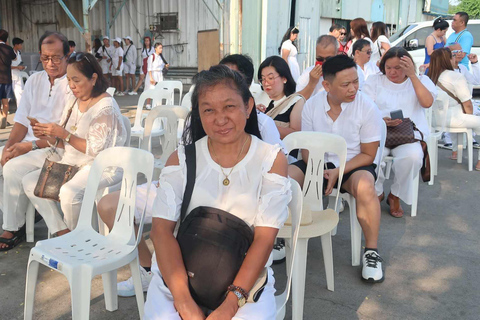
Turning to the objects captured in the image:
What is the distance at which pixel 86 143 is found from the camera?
9.45 feet

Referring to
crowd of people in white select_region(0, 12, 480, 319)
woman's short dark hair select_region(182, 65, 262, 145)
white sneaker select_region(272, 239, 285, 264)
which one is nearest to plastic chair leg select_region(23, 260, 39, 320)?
crowd of people in white select_region(0, 12, 480, 319)

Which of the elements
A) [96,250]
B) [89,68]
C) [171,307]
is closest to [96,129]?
[89,68]

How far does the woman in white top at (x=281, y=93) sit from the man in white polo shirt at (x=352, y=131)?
0.11m

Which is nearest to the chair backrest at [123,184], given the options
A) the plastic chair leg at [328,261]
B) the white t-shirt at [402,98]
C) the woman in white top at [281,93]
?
the plastic chair leg at [328,261]

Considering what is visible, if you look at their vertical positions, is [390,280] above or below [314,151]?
below

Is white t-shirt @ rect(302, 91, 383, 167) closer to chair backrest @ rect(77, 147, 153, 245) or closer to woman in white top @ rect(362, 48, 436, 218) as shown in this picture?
woman in white top @ rect(362, 48, 436, 218)

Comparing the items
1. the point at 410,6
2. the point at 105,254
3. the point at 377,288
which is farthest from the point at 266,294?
the point at 410,6

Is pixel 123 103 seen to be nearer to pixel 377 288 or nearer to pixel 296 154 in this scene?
pixel 296 154

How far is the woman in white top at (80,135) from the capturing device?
2781mm

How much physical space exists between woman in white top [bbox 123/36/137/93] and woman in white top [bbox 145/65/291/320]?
1223 cm

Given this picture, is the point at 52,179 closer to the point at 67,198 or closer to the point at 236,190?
the point at 67,198

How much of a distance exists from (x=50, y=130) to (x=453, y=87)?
173 inches

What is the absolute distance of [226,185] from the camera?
72.2 inches

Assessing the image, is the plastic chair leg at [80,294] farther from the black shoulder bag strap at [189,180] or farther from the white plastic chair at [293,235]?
the white plastic chair at [293,235]
